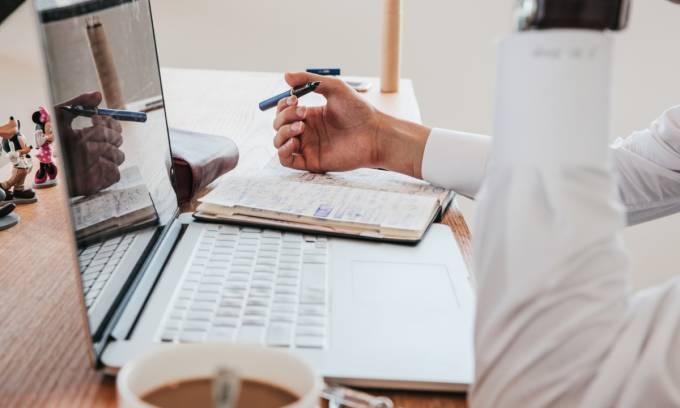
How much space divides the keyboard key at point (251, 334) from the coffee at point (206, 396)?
187mm

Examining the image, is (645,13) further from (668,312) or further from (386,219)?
(668,312)

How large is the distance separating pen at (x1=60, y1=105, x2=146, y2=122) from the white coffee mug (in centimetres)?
24

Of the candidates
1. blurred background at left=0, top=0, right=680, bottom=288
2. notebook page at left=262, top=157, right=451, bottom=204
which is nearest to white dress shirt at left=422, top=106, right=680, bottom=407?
notebook page at left=262, top=157, right=451, bottom=204

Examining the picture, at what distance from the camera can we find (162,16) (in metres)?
2.24

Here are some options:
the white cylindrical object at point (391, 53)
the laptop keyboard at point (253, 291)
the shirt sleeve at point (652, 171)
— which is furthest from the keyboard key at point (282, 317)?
the white cylindrical object at point (391, 53)

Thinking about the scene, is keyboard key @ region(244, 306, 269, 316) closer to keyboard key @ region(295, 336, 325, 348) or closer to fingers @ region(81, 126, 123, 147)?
keyboard key @ region(295, 336, 325, 348)

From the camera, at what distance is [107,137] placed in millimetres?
570

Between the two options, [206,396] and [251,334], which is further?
[251,334]

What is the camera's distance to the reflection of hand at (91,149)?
466 mm

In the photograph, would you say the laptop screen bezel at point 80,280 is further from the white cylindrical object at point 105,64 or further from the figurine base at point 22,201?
the figurine base at point 22,201

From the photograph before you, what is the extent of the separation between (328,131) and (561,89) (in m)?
0.68

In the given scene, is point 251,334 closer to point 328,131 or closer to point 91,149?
point 91,149

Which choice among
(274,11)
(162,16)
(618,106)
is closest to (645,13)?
(618,106)

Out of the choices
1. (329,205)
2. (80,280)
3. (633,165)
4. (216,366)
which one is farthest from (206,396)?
(633,165)
